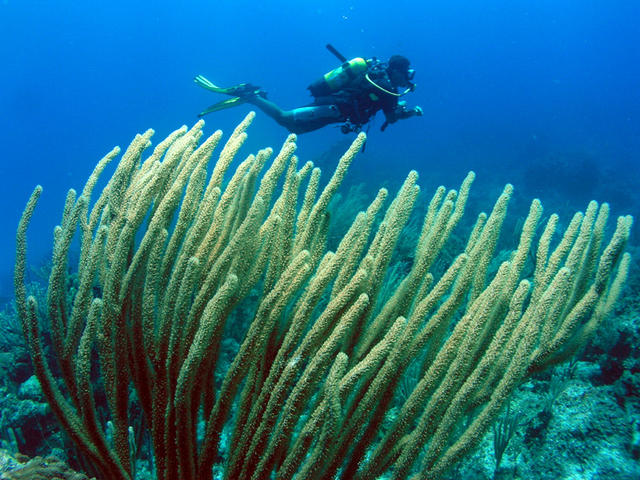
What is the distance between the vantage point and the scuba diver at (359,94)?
6.83 metres

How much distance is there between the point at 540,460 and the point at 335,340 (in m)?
2.47

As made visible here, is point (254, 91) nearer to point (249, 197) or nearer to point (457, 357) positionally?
point (249, 197)

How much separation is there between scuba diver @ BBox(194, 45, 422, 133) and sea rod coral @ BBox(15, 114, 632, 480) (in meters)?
5.34

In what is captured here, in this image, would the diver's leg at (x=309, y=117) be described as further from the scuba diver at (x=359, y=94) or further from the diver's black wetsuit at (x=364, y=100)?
the diver's black wetsuit at (x=364, y=100)

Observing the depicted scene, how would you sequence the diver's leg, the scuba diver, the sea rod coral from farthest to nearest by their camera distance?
the diver's leg, the scuba diver, the sea rod coral

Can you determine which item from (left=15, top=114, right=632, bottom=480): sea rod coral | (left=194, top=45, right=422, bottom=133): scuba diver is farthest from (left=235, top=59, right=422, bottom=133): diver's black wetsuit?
(left=15, top=114, right=632, bottom=480): sea rod coral

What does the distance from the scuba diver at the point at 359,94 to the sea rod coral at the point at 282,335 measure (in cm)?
534

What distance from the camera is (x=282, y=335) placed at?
69.1 inches

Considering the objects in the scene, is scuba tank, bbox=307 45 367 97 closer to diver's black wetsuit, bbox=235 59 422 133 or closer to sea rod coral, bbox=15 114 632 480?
diver's black wetsuit, bbox=235 59 422 133

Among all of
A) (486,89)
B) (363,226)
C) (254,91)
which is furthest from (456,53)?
(363,226)

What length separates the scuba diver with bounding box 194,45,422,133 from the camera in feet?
22.4

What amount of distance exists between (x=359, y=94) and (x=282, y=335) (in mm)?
6470

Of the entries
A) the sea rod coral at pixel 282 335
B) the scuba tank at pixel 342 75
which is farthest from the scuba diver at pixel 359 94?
the sea rod coral at pixel 282 335

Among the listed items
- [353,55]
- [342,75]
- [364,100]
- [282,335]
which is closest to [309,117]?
[342,75]
